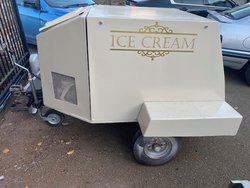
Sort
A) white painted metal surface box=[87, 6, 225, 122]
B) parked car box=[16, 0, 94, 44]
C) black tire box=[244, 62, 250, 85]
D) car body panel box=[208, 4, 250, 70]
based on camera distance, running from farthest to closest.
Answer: parked car box=[16, 0, 94, 44] → black tire box=[244, 62, 250, 85] → car body panel box=[208, 4, 250, 70] → white painted metal surface box=[87, 6, 225, 122]

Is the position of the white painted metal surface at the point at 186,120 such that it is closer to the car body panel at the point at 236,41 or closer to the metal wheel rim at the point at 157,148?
the metal wheel rim at the point at 157,148

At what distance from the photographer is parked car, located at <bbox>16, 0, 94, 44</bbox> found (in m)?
5.00

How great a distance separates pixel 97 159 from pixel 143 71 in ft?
3.84

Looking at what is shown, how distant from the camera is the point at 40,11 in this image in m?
5.07

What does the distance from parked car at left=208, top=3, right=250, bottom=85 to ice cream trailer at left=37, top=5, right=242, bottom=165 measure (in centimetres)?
232

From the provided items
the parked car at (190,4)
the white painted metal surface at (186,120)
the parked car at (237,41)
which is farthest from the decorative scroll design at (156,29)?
the parked car at (190,4)

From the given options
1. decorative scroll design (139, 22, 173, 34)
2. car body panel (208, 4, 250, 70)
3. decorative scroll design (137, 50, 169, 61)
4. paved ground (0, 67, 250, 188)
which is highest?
decorative scroll design (139, 22, 173, 34)

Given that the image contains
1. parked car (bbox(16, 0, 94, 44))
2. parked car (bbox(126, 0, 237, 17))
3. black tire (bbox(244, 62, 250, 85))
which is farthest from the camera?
parked car (bbox(126, 0, 237, 17))

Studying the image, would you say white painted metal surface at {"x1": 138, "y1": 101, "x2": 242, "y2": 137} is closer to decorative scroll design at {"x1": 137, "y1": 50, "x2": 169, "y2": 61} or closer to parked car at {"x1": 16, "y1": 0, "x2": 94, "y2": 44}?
decorative scroll design at {"x1": 137, "y1": 50, "x2": 169, "y2": 61}

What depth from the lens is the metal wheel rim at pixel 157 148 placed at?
2516 millimetres

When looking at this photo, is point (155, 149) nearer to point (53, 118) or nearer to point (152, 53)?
point (152, 53)

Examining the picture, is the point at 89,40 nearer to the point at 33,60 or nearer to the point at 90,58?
the point at 90,58

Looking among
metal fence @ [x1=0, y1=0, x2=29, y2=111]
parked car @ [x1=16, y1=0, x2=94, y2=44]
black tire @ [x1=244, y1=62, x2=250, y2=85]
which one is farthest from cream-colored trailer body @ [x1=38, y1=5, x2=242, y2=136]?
parked car @ [x1=16, y1=0, x2=94, y2=44]

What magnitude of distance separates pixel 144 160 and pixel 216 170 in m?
0.83
